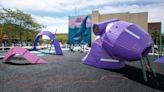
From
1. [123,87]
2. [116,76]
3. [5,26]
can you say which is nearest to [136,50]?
[116,76]

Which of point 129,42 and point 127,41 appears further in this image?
point 127,41

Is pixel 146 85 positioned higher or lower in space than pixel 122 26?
lower

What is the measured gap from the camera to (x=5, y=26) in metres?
44.4

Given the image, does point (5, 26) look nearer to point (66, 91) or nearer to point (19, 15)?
point (19, 15)

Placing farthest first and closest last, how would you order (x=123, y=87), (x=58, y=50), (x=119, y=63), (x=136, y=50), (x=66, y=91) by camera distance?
(x=58, y=50) < (x=119, y=63) < (x=136, y=50) < (x=123, y=87) < (x=66, y=91)

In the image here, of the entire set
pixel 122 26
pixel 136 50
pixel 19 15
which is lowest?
pixel 136 50

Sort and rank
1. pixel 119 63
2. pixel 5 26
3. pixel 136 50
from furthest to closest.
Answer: pixel 5 26 < pixel 119 63 < pixel 136 50

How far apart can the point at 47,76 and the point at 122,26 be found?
4.39 metres

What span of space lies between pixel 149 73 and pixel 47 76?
5.16 m

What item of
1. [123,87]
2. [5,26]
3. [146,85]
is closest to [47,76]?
[123,87]

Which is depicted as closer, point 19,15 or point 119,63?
point 119,63

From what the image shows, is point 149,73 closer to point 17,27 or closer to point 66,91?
point 66,91

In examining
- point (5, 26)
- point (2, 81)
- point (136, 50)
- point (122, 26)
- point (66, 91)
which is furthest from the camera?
point (5, 26)

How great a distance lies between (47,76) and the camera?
10695 mm
